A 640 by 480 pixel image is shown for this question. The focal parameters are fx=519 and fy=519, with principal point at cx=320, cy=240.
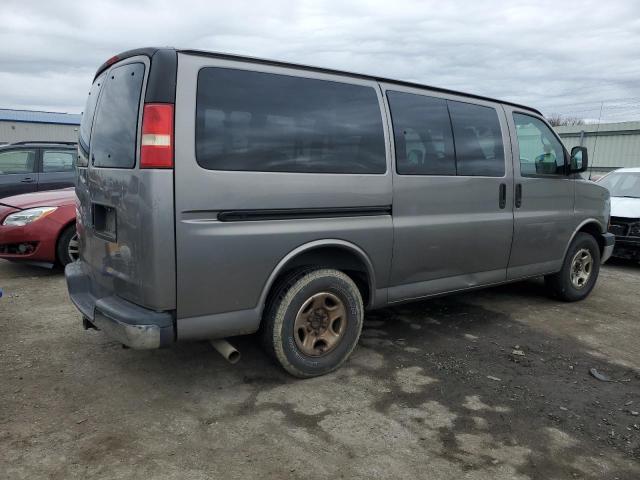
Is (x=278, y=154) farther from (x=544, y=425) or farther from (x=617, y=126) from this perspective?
(x=617, y=126)

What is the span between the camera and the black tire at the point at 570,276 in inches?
220

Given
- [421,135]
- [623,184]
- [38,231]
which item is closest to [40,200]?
[38,231]

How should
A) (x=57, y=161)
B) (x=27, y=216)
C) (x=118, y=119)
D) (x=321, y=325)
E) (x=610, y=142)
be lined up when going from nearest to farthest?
(x=118, y=119)
(x=321, y=325)
(x=27, y=216)
(x=57, y=161)
(x=610, y=142)

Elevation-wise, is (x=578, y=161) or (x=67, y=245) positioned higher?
(x=578, y=161)

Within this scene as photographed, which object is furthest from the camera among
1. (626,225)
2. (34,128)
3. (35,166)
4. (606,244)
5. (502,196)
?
(34,128)

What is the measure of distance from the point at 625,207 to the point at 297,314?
6862 millimetres

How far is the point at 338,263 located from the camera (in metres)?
3.66

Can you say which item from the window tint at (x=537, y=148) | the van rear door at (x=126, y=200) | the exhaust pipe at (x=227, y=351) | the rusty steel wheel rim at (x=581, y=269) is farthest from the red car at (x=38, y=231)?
the rusty steel wheel rim at (x=581, y=269)

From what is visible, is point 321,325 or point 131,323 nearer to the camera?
point 131,323

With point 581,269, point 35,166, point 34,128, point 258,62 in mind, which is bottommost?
point 581,269

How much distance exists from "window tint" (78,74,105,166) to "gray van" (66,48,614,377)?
2 cm

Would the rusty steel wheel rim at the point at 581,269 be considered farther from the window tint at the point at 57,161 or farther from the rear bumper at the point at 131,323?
the window tint at the point at 57,161

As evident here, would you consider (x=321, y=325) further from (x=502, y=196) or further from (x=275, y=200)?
(x=502, y=196)

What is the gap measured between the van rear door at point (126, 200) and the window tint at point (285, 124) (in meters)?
0.28
